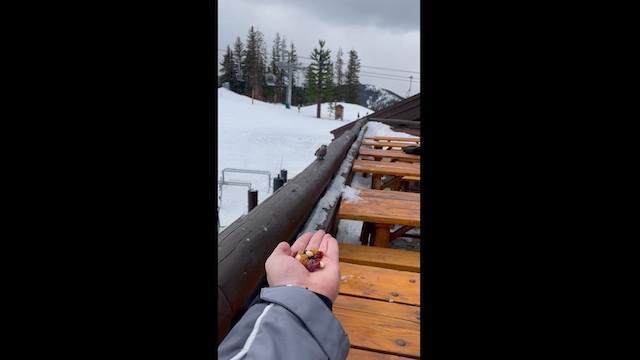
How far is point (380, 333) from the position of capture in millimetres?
1886

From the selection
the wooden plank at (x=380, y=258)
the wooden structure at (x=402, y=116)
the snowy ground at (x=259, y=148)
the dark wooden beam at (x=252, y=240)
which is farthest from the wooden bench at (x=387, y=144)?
the wooden plank at (x=380, y=258)

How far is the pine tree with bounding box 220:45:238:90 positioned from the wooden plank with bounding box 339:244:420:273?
204 feet

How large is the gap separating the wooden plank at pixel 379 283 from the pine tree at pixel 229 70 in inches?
2460

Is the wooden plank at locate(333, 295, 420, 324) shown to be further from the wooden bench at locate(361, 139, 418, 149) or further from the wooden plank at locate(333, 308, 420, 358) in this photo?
the wooden bench at locate(361, 139, 418, 149)

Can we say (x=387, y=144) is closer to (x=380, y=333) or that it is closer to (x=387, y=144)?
→ (x=387, y=144)

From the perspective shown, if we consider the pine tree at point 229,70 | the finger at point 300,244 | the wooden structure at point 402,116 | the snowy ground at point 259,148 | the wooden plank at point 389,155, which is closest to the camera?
the finger at point 300,244

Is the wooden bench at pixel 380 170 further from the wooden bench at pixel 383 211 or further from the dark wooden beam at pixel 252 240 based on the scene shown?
the dark wooden beam at pixel 252 240

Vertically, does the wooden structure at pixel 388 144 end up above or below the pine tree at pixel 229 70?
below

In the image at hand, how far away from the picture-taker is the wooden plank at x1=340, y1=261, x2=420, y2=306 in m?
2.21

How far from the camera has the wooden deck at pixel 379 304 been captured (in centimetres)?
179

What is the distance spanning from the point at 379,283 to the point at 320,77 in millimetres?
53872

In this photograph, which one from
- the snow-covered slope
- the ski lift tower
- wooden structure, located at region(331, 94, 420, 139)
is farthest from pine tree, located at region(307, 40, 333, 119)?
wooden structure, located at region(331, 94, 420, 139)
